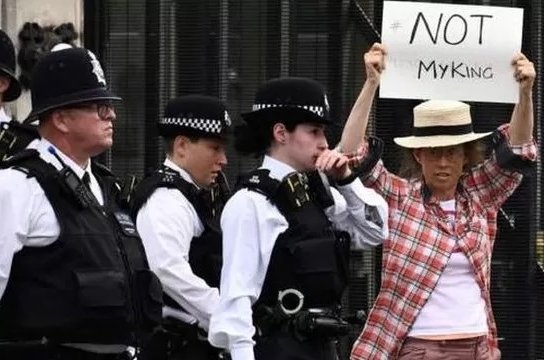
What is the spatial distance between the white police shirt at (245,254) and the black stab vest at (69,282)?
356 millimetres

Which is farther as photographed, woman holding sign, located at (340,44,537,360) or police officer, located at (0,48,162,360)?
woman holding sign, located at (340,44,537,360)

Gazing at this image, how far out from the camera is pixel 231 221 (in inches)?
223

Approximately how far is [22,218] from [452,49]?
230cm

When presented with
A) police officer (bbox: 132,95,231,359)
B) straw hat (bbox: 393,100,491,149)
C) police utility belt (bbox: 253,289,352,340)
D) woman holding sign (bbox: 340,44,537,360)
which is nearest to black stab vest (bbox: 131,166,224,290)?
police officer (bbox: 132,95,231,359)

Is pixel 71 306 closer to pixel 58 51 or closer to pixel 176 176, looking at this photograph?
pixel 58 51

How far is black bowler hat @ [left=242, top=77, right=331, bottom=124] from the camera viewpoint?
5883 millimetres

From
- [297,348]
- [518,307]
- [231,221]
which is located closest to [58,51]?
[231,221]

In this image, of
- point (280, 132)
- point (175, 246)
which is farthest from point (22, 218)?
point (175, 246)

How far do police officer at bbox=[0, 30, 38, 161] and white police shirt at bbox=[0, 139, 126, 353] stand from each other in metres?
0.66

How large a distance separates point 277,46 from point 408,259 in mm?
2677

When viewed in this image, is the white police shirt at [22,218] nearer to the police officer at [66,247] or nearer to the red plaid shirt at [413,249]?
the police officer at [66,247]

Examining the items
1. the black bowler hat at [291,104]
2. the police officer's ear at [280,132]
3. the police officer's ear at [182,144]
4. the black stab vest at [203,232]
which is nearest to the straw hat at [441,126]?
the black bowler hat at [291,104]

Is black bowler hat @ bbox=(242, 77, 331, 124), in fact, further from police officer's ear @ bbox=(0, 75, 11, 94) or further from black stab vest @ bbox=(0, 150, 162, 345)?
→ police officer's ear @ bbox=(0, 75, 11, 94)

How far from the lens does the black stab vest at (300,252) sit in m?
5.69
